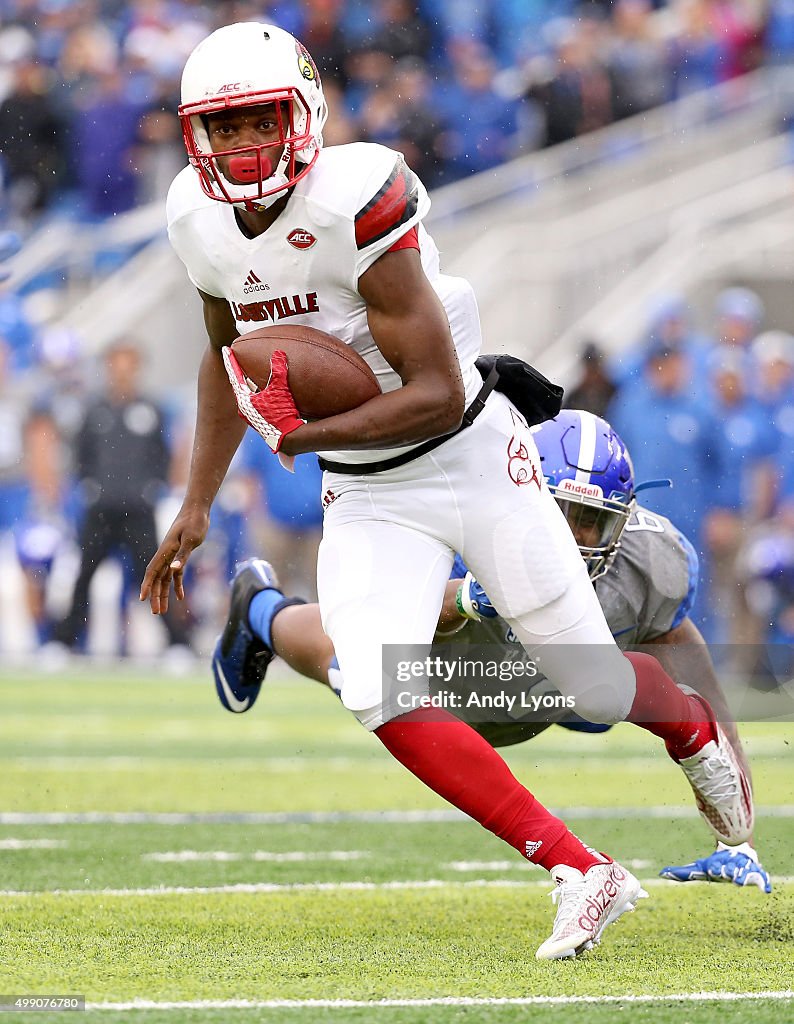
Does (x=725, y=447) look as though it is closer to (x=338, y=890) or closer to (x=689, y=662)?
(x=689, y=662)

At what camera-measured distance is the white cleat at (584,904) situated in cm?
299

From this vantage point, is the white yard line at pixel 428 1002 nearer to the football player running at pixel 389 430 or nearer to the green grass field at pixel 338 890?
the green grass field at pixel 338 890

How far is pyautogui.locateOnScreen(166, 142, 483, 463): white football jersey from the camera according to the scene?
3.07 m

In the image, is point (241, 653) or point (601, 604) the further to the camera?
point (241, 653)

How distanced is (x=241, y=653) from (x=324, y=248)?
1653 mm

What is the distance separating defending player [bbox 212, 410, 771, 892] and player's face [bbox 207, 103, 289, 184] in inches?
38.6

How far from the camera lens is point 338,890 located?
376 centimetres

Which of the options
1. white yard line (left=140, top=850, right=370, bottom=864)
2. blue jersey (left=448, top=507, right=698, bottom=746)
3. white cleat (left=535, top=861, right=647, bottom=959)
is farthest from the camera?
white yard line (left=140, top=850, right=370, bottom=864)

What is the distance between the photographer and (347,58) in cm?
1109

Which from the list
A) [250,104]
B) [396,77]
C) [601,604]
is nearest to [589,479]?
[601,604]

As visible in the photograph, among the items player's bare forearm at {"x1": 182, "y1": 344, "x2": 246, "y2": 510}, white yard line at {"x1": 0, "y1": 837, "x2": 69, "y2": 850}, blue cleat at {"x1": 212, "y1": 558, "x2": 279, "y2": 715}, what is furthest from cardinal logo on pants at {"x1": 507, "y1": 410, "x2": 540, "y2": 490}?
white yard line at {"x1": 0, "y1": 837, "x2": 69, "y2": 850}

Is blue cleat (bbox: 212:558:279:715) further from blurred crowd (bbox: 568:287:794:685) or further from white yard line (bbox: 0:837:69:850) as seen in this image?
blurred crowd (bbox: 568:287:794:685)

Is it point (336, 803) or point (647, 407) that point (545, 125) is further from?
point (336, 803)

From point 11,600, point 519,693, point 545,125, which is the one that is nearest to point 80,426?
point 11,600
